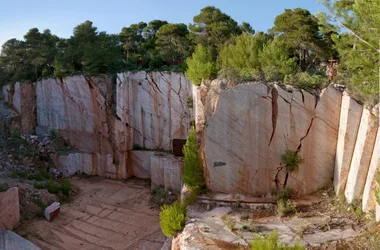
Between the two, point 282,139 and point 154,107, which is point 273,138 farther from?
point 154,107

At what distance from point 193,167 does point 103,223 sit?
7.12 metres

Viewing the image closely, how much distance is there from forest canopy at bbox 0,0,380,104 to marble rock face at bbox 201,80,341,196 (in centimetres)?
73

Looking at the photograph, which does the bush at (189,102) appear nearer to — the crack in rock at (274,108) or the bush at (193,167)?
the bush at (193,167)

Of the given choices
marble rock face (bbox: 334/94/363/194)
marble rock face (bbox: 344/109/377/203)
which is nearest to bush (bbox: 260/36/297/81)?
marble rock face (bbox: 334/94/363/194)

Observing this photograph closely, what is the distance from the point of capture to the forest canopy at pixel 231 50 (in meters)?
8.11

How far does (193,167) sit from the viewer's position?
10391 mm

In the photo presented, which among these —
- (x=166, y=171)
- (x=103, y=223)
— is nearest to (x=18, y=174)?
(x=103, y=223)

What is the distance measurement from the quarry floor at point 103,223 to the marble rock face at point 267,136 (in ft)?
17.7

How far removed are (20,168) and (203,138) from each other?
1448 centimetres

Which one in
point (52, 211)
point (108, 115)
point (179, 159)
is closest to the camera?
point (52, 211)

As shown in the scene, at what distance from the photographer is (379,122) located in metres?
7.59

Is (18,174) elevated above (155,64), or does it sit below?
below

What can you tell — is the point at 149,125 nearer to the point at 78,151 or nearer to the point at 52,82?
the point at 78,151

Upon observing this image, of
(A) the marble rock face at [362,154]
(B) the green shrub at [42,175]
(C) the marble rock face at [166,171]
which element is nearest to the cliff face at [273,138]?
(A) the marble rock face at [362,154]
